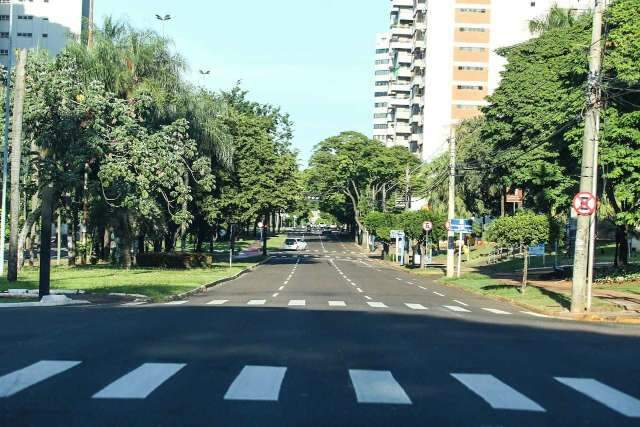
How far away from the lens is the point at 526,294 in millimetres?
32500

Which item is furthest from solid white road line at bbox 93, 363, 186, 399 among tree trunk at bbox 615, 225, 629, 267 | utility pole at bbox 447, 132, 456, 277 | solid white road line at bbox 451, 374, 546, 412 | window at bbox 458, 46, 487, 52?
window at bbox 458, 46, 487, 52

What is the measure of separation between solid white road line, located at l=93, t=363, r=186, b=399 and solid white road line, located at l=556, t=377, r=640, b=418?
498 centimetres

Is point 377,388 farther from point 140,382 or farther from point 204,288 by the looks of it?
point 204,288

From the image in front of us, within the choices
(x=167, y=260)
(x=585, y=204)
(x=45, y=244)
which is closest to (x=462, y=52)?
(x=167, y=260)

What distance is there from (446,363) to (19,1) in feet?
384

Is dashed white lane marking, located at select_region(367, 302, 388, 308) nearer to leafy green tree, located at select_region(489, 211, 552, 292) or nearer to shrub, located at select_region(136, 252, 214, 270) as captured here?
leafy green tree, located at select_region(489, 211, 552, 292)

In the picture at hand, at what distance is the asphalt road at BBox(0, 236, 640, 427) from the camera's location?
7.88m

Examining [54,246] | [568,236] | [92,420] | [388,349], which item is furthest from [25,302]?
[54,246]

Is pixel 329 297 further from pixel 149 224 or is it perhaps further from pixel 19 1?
pixel 19 1

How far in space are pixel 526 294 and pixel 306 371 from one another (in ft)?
77.1

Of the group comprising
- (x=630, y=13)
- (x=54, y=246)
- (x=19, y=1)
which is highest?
(x=19, y=1)

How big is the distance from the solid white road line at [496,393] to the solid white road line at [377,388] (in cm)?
89

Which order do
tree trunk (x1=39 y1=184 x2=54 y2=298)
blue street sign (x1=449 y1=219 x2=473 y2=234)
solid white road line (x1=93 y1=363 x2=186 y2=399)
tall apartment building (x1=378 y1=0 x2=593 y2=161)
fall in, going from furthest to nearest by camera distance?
tall apartment building (x1=378 y1=0 x2=593 y2=161), blue street sign (x1=449 y1=219 x2=473 y2=234), tree trunk (x1=39 y1=184 x2=54 y2=298), solid white road line (x1=93 y1=363 x2=186 y2=399)

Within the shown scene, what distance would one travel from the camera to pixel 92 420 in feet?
24.0
